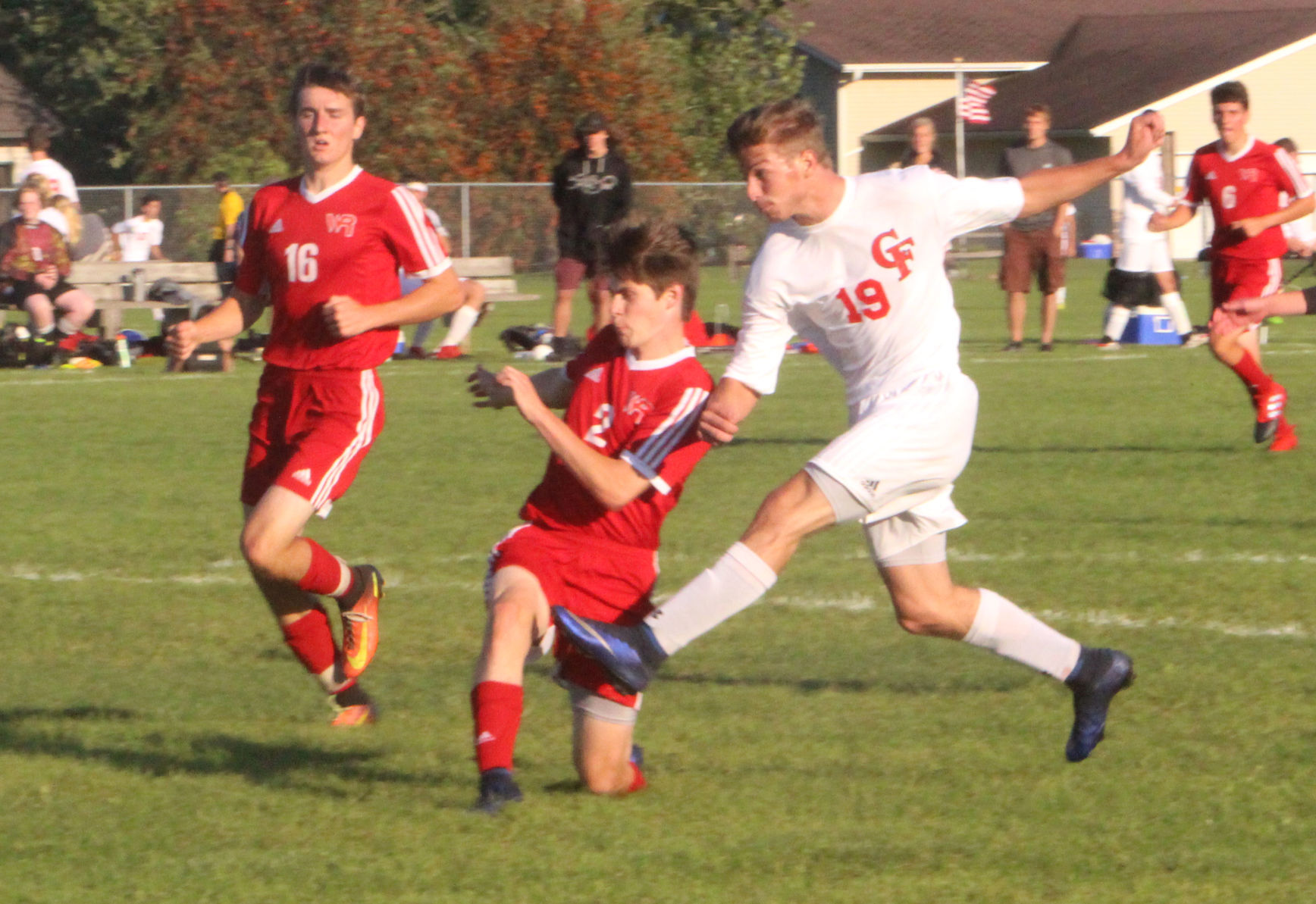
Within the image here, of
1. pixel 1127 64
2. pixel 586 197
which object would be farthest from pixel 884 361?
pixel 1127 64

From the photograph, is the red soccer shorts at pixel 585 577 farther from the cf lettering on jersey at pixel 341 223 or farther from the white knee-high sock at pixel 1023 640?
the cf lettering on jersey at pixel 341 223

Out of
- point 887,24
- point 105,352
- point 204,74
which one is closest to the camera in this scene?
point 105,352

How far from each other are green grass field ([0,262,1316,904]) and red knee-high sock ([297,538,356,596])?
1.35 feet

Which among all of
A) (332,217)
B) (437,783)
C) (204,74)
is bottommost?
(437,783)

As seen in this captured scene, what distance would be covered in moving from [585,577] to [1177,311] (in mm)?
14123

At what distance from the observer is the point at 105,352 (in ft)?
57.4

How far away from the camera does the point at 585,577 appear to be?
4.80 meters

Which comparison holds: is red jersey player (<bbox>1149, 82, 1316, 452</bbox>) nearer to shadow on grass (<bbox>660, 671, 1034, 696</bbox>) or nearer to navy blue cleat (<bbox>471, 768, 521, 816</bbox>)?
shadow on grass (<bbox>660, 671, 1034, 696</bbox>)

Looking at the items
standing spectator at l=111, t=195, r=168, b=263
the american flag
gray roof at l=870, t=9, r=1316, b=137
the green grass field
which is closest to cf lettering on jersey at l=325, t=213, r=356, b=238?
the green grass field

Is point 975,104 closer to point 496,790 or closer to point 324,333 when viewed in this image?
point 324,333

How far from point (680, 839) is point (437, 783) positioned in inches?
32.3

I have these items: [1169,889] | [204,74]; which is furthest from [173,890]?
[204,74]

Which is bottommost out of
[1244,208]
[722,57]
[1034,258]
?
[1034,258]

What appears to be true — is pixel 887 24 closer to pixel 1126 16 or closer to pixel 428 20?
pixel 1126 16
